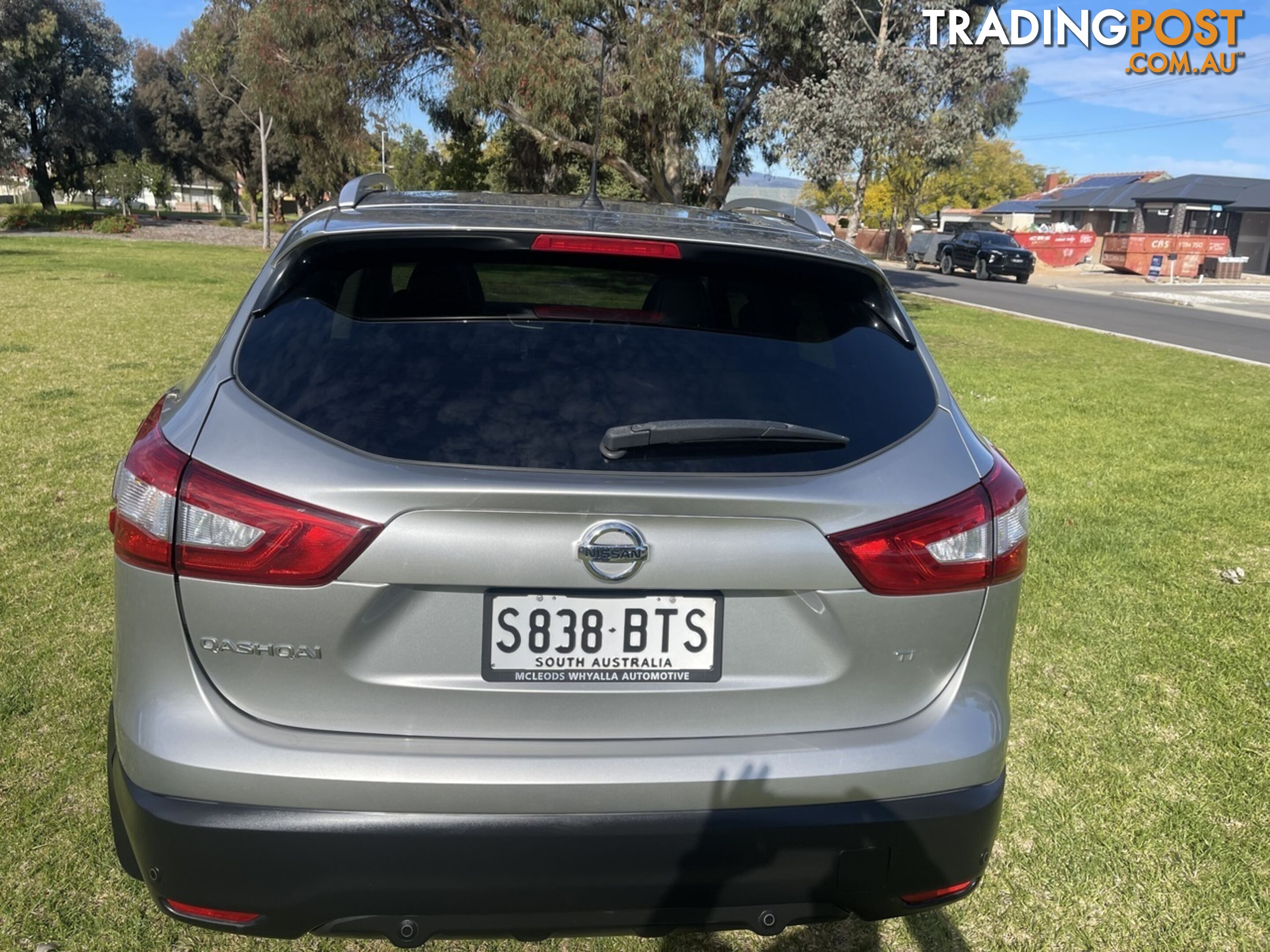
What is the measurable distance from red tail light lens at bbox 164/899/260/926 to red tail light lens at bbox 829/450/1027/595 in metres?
1.30

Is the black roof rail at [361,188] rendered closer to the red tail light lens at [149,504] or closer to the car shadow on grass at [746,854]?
the red tail light lens at [149,504]

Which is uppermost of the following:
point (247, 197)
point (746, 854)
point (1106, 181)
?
point (1106, 181)

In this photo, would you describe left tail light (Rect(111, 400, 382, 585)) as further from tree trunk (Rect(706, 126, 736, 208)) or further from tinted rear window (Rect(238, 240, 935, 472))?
tree trunk (Rect(706, 126, 736, 208))

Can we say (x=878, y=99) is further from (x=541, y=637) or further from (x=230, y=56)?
(x=230, y=56)

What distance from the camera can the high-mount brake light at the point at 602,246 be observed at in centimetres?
216

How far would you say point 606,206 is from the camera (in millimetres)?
2828

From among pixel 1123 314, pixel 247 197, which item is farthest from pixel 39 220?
pixel 1123 314

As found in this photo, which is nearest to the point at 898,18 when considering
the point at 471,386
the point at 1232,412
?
the point at 1232,412

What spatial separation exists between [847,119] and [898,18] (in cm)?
237

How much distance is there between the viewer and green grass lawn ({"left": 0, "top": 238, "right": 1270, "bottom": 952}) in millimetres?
2711

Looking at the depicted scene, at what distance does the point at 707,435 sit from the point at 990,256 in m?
36.9

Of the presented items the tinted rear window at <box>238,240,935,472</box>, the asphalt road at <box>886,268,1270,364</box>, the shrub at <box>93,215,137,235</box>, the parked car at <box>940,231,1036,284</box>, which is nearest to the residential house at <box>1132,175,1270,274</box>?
the parked car at <box>940,231,1036,284</box>

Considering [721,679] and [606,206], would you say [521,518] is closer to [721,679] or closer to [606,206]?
[721,679]

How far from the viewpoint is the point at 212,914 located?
6.47 feet
